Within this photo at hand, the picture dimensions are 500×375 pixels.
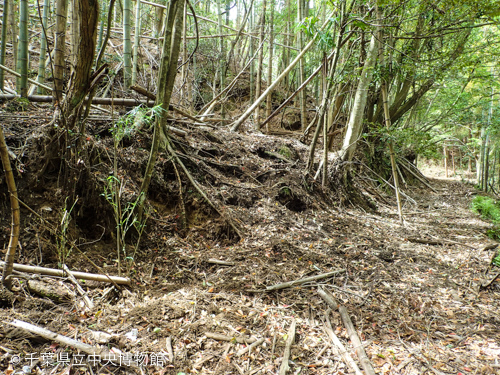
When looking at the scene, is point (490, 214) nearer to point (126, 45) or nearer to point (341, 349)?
point (341, 349)

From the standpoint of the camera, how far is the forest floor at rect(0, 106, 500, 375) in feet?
6.34

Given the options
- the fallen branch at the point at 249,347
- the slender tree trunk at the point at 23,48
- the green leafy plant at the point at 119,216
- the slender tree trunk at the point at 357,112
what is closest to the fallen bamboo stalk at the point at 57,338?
the green leafy plant at the point at 119,216

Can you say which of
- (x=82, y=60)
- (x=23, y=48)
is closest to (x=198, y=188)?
(x=82, y=60)

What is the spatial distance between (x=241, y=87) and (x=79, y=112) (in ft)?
31.4

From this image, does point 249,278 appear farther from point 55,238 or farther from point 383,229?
point 383,229

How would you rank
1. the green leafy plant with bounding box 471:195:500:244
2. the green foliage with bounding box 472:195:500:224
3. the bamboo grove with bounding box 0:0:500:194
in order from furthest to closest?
the green foliage with bounding box 472:195:500:224 → the green leafy plant with bounding box 471:195:500:244 → the bamboo grove with bounding box 0:0:500:194

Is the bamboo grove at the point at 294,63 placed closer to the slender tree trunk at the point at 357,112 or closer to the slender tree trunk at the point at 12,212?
the slender tree trunk at the point at 357,112

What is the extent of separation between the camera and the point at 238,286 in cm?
272

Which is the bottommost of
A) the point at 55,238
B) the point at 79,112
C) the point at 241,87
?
the point at 55,238

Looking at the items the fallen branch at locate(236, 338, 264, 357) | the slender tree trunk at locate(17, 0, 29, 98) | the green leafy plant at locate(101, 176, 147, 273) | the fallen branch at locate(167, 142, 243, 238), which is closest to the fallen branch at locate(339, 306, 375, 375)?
the fallen branch at locate(236, 338, 264, 357)

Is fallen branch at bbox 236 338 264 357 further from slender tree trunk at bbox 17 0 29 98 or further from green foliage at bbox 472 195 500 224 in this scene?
green foliage at bbox 472 195 500 224

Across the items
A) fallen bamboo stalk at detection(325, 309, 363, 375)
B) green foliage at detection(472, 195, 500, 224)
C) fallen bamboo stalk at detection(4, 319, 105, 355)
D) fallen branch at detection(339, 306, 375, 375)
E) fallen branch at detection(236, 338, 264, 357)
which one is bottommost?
green foliage at detection(472, 195, 500, 224)

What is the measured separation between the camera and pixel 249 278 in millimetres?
2859

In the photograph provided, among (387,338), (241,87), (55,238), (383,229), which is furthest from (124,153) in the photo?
(241,87)
